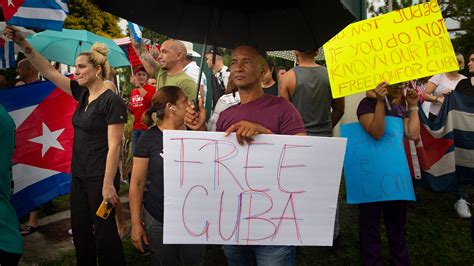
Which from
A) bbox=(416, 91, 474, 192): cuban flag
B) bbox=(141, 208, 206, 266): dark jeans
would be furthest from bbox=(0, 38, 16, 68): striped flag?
bbox=(416, 91, 474, 192): cuban flag

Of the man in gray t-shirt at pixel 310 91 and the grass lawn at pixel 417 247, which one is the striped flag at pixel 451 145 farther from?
the man in gray t-shirt at pixel 310 91

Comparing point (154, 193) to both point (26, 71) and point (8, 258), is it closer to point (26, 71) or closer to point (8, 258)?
point (8, 258)

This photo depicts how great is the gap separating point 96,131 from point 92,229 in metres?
0.77

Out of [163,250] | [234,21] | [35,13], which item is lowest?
[163,250]

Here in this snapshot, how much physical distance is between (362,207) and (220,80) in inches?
96.5

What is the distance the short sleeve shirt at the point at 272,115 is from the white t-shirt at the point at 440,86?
4.54 meters

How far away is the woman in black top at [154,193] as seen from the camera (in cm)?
264

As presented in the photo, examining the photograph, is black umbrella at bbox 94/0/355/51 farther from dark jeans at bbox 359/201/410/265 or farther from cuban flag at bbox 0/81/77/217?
cuban flag at bbox 0/81/77/217

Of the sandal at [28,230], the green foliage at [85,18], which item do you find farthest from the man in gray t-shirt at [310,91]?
the green foliage at [85,18]

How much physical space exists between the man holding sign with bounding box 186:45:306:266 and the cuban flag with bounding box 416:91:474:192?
149 inches

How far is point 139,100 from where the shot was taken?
6207 mm

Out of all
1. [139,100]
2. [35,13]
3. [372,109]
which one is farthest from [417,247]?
[35,13]

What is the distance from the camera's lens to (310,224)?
87.4 inches

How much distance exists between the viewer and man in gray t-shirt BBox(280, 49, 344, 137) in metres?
4.05
